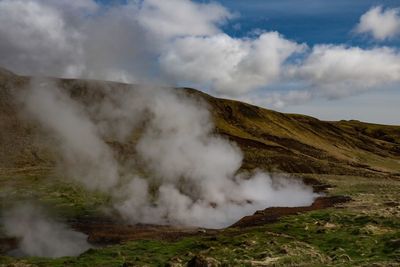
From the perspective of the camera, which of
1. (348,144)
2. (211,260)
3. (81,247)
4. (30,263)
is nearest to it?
(211,260)

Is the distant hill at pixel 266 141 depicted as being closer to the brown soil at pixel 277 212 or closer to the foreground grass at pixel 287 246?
the brown soil at pixel 277 212

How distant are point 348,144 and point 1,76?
369 ft

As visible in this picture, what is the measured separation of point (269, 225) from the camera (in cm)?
4200

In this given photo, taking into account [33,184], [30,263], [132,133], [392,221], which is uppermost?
[132,133]

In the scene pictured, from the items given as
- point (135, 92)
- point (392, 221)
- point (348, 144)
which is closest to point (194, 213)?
point (392, 221)

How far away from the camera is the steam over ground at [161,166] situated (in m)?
54.4

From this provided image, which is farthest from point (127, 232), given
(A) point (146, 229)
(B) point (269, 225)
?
(B) point (269, 225)

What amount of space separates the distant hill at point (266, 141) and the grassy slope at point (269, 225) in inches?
11.4

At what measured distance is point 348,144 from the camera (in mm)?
162625

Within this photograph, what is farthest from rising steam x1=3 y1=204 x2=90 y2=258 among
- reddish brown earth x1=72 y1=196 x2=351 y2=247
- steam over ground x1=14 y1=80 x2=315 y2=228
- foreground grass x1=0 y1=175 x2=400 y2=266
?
steam over ground x1=14 y1=80 x2=315 y2=228

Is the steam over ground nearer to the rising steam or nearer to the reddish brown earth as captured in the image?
the reddish brown earth

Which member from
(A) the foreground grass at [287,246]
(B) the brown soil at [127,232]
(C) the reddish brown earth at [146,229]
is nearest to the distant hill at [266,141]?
(C) the reddish brown earth at [146,229]

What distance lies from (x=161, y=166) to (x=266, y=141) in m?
62.3

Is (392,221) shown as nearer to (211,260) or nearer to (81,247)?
(211,260)
